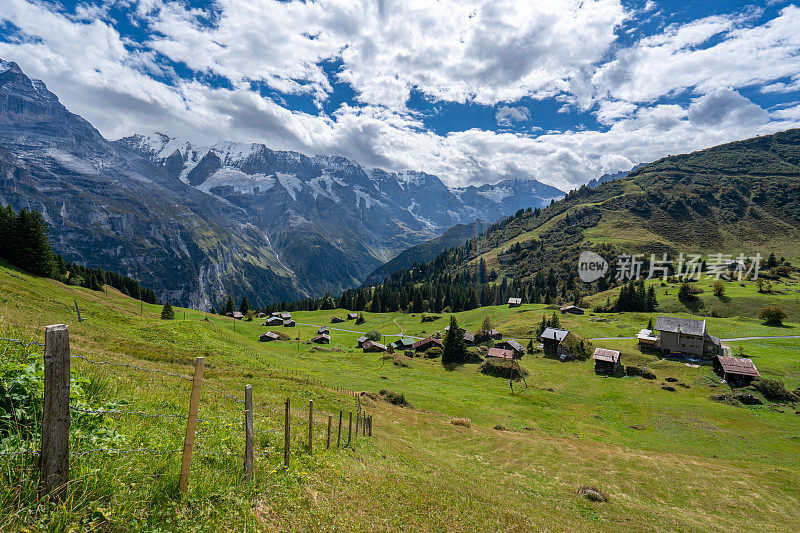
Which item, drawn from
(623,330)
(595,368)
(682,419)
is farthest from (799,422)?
(623,330)

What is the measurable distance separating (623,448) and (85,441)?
4967cm

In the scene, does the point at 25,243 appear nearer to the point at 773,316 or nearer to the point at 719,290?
the point at 773,316

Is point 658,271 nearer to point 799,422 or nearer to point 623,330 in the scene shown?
point 623,330

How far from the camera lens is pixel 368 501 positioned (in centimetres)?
1218

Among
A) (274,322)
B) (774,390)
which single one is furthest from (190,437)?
(274,322)

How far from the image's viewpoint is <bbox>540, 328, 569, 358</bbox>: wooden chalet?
88312mm

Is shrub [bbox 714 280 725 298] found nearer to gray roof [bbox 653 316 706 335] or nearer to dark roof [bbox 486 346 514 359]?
gray roof [bbox 653 316 706 335]

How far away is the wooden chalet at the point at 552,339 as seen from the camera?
290 ft

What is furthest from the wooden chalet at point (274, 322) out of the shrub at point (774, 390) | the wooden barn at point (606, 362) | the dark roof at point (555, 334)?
the shrub at point (774, 390)

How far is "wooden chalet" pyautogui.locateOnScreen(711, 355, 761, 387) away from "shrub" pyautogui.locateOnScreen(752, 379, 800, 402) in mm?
2095

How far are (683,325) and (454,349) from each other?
54.5 metres

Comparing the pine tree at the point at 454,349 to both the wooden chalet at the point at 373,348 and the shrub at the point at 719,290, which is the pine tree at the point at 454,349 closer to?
the wooden chalet at the point at 373,348

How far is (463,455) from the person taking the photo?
28.8 meters

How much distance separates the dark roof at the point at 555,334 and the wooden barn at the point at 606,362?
42.4ft
